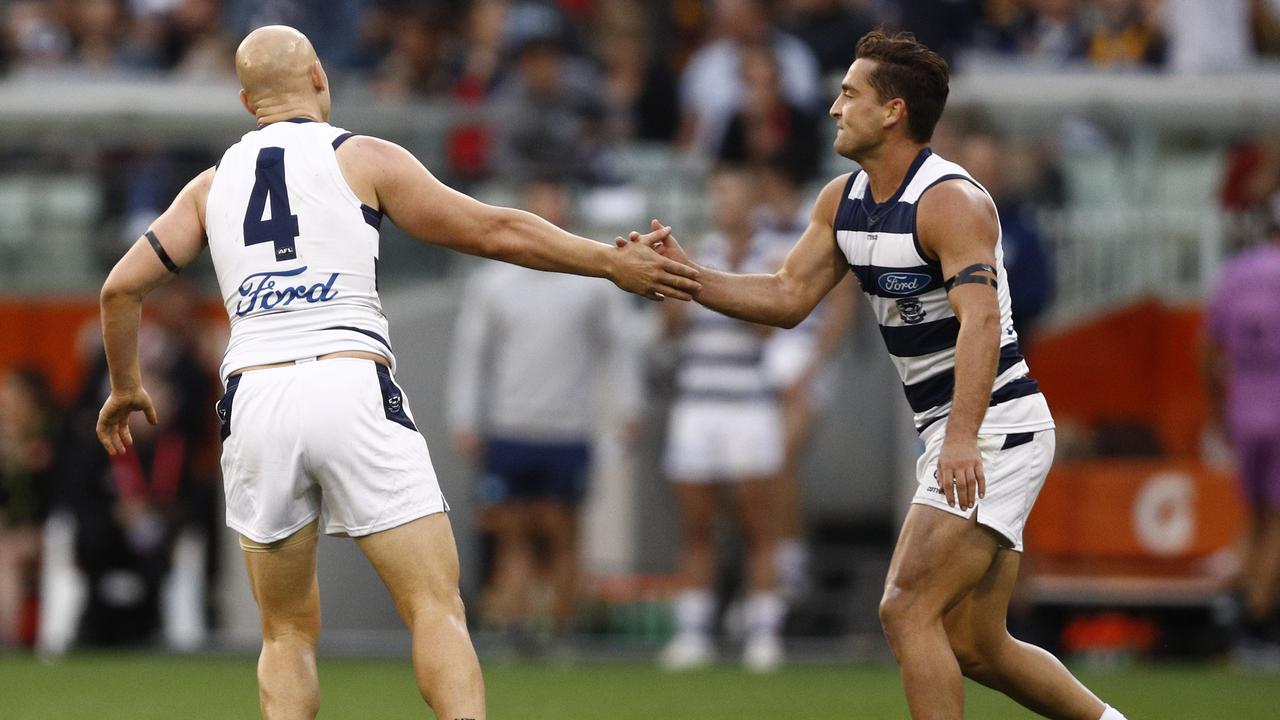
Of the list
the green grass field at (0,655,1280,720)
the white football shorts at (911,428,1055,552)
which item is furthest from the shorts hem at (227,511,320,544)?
the green grass field at (0,655,1280,720)

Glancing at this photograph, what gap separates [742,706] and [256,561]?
407 cm

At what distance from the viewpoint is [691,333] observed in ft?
40.3

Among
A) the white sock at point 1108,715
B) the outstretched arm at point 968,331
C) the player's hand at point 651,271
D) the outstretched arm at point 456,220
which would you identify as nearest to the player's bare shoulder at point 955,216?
the outstretched arm at point 968,331

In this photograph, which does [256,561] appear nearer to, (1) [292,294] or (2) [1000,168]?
(1) [292,294]

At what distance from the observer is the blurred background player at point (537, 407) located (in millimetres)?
12273

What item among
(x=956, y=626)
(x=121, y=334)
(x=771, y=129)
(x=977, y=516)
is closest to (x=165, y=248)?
(x=121, y=334)

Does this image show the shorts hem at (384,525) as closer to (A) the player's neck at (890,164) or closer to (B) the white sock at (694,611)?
(A) the player's neck at (890,164)

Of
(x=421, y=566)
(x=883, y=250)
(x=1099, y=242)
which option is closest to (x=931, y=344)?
(x=883, y=250)

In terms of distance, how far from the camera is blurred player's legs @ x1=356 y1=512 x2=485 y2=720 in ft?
19.1

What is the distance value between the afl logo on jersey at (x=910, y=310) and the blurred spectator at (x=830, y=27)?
846 cm

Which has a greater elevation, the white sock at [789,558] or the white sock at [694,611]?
the white sock at [789,558]

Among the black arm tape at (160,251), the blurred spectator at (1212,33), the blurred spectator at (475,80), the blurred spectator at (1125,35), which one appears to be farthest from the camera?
the blurred spectator at (1125,35)

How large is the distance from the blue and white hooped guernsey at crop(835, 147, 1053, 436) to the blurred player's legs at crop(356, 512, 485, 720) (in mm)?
1691

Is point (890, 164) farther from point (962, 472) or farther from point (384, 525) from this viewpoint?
point (384, 525)
